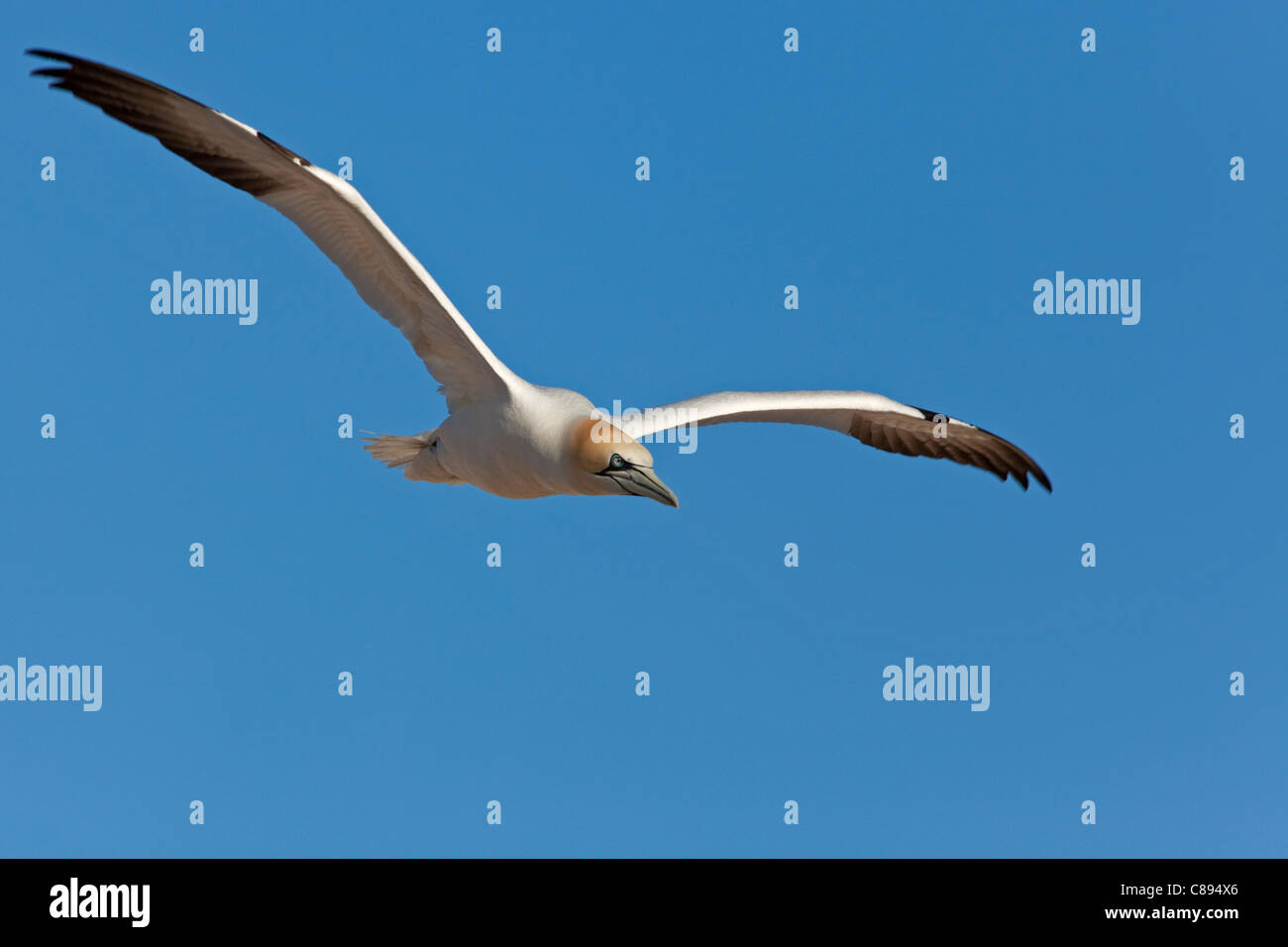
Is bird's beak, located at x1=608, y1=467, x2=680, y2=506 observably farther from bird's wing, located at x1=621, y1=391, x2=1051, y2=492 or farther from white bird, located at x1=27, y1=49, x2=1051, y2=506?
bird's wing, located at x1=621, y1=391, x2=1051, y2=492

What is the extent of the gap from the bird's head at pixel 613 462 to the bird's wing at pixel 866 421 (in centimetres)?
107

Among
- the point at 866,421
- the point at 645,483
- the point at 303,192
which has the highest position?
the point at 303,192

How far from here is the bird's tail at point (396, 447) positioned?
530 inches

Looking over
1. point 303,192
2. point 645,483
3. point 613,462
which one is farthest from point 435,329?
point 645,483

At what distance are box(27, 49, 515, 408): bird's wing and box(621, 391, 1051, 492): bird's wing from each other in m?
1.77

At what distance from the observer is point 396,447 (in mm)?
13672

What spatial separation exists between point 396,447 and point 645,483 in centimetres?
391

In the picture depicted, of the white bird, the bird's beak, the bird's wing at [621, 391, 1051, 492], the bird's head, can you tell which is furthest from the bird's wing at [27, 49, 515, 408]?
the bird's wing at [621, 391, 1051, 492]

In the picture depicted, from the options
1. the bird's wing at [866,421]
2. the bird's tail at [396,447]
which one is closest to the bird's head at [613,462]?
the bird's wing at [866,421]

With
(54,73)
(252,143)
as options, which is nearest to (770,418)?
(252,143)

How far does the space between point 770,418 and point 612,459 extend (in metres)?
3.79

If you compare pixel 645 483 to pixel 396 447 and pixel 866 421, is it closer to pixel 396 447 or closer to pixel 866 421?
pixel 396 447

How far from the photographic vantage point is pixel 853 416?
14703mm

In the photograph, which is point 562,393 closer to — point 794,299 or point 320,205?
point 320,205
